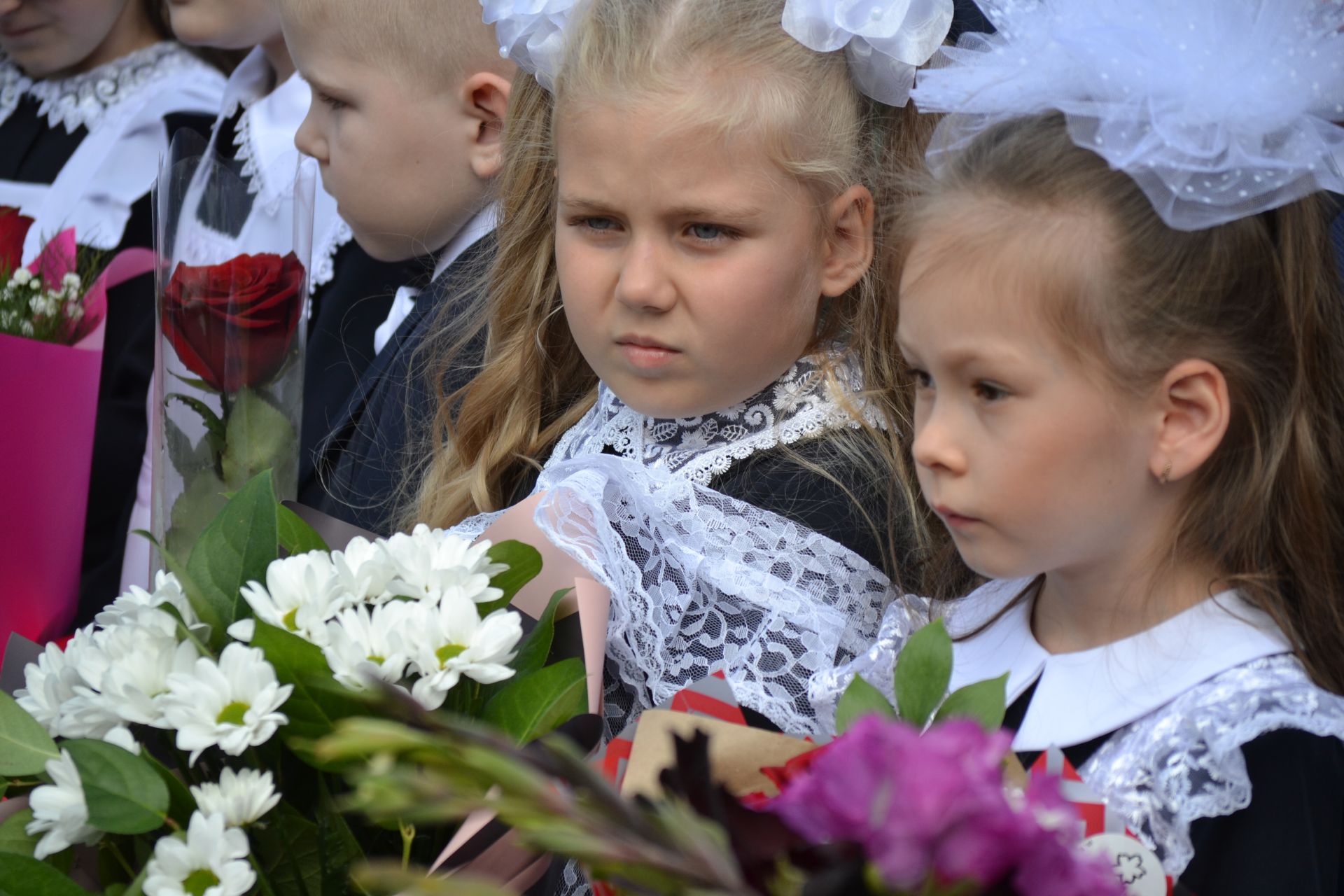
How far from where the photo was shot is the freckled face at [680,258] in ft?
4.92

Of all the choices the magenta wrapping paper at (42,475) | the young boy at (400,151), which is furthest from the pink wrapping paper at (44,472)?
the young boy at (400,151)

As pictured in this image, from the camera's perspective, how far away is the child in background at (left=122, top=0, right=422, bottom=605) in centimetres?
258

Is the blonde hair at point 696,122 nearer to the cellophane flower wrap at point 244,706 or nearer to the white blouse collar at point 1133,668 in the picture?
the white blouse collar at point 1133,668

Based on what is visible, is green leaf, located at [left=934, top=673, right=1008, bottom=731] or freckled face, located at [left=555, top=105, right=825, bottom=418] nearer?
green leaf, located at [left=934, top=673, right=1008, bottom=731]

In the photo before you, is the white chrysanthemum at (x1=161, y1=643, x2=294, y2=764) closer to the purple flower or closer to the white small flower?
the white small flower

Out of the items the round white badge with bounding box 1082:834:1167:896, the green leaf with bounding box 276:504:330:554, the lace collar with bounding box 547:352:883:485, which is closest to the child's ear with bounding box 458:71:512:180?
the lace collar with bounding box 547:352:883:485

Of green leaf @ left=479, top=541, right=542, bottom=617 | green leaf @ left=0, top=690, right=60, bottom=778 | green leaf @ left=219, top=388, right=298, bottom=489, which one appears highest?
green leaf @ left=0, top=690, right=60, bottom=778

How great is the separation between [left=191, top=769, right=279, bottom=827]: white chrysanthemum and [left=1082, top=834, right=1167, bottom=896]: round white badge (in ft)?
1.83

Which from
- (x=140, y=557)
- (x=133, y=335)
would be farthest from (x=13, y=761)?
(x=133, y=335)

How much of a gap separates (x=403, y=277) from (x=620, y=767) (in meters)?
1.77

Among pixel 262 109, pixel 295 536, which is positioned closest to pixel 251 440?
pixel 295 536

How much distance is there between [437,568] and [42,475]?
958 millimetres

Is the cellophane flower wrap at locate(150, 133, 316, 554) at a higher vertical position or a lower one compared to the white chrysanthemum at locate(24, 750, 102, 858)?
lower

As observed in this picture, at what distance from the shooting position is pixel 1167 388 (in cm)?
119
